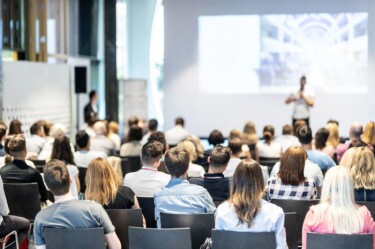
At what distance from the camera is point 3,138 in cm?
774

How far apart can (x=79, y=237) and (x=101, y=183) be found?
0.71 meters

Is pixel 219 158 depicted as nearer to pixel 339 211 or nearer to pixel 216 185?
pixel 216 185

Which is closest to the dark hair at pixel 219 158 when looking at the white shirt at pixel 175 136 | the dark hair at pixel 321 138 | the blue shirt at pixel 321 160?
the blue shirt at pixel 321 160

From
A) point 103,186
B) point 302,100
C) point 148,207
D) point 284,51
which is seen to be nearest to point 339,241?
point 103,186

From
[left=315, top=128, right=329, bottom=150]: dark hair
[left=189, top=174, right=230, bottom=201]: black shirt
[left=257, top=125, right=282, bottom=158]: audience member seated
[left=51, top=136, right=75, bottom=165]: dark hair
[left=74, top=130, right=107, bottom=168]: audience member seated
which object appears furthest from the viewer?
[left=257, top=125, right=282, bottom=158]: audience member seated

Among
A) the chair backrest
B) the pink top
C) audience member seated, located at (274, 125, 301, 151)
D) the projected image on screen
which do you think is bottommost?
the chair backrest

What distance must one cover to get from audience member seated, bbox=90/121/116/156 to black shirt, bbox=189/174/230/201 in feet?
12.5

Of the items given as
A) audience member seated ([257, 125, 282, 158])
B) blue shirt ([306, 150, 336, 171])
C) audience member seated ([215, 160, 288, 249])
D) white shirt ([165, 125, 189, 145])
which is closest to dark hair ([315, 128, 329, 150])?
blue shirt ([306, 150, 336, 171])

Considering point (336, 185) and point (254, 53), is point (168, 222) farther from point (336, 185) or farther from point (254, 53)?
point (254, 53)

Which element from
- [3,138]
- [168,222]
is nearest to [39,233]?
[168,222]

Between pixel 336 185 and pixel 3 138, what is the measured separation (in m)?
4.63

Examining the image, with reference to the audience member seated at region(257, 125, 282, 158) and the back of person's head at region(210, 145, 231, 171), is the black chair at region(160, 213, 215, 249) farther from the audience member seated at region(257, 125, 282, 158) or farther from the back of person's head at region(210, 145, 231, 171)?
the audience member seated at region(257, 125, 282, 158)

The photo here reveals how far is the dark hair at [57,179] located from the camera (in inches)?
171

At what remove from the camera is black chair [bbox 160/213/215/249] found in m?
4.53
